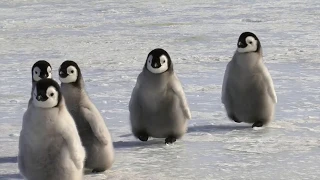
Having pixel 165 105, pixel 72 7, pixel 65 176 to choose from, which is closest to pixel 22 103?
pixel 165 105

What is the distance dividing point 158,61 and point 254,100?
1.22 meters

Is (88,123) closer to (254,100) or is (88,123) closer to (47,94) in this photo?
(47,94)

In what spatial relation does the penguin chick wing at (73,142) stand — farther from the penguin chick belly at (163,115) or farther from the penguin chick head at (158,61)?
the penguin chick belly at (163,115)

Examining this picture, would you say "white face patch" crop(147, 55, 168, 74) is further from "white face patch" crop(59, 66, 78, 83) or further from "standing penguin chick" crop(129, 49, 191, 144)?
"white face patch" crop(59, 66, 78, 83)

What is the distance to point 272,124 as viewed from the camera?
6398 millimetres

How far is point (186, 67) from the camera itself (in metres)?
9.99

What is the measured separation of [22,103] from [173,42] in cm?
582

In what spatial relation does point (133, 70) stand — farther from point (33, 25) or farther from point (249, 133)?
point (33, 25)

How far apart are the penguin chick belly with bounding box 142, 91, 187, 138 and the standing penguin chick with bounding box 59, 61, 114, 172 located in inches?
34.8

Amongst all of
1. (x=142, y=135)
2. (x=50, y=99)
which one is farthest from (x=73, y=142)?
(x=142, y=135)

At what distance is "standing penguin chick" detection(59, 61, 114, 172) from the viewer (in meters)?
4.76

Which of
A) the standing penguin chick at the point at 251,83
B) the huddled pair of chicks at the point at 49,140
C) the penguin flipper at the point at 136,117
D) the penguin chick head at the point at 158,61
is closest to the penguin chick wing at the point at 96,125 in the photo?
the huddled pair of chicks at the point at 49,140

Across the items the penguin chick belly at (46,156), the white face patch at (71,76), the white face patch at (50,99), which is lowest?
the penguin chick belly at (46,156)

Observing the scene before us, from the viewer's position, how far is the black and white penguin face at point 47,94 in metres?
4.15
